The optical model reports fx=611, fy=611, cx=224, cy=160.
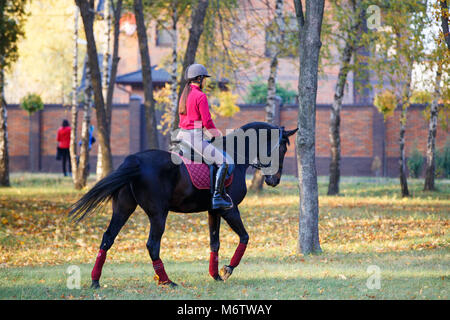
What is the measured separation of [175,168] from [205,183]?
0.44 metres

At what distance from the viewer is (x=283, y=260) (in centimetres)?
1032

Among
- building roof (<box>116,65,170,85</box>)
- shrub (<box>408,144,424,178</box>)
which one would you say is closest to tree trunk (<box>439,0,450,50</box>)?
shrub (<box>408,144,424,178</box>)

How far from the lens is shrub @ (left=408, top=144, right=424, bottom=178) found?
2934 cm

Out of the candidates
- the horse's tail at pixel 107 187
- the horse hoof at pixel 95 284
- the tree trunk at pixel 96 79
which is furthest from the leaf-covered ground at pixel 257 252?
the tree trunk at pixel 96 79

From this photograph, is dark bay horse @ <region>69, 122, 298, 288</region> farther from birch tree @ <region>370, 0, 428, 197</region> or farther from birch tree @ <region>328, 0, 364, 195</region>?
birch tree @ <region>328, 0, 364, 195</region>

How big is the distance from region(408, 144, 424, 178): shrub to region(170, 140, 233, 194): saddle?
23277 millimetres

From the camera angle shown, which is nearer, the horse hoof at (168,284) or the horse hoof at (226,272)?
the horse hoof at (168,284)

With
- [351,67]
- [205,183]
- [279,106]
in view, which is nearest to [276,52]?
[351,67]

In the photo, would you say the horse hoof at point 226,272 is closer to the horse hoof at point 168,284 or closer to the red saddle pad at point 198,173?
the horse hoof at point 168,284

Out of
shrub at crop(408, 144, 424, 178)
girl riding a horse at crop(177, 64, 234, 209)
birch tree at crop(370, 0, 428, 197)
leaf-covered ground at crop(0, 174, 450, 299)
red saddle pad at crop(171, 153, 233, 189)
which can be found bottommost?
leaf-covered ground at crop(0, 174, 450, 299)

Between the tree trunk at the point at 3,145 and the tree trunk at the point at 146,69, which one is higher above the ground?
the tree trunk at the point at 146,69

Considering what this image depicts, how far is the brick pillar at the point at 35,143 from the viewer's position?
34594 millimetres

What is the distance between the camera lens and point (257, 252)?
1143cm

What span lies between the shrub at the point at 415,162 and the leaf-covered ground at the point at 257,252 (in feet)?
26.7
